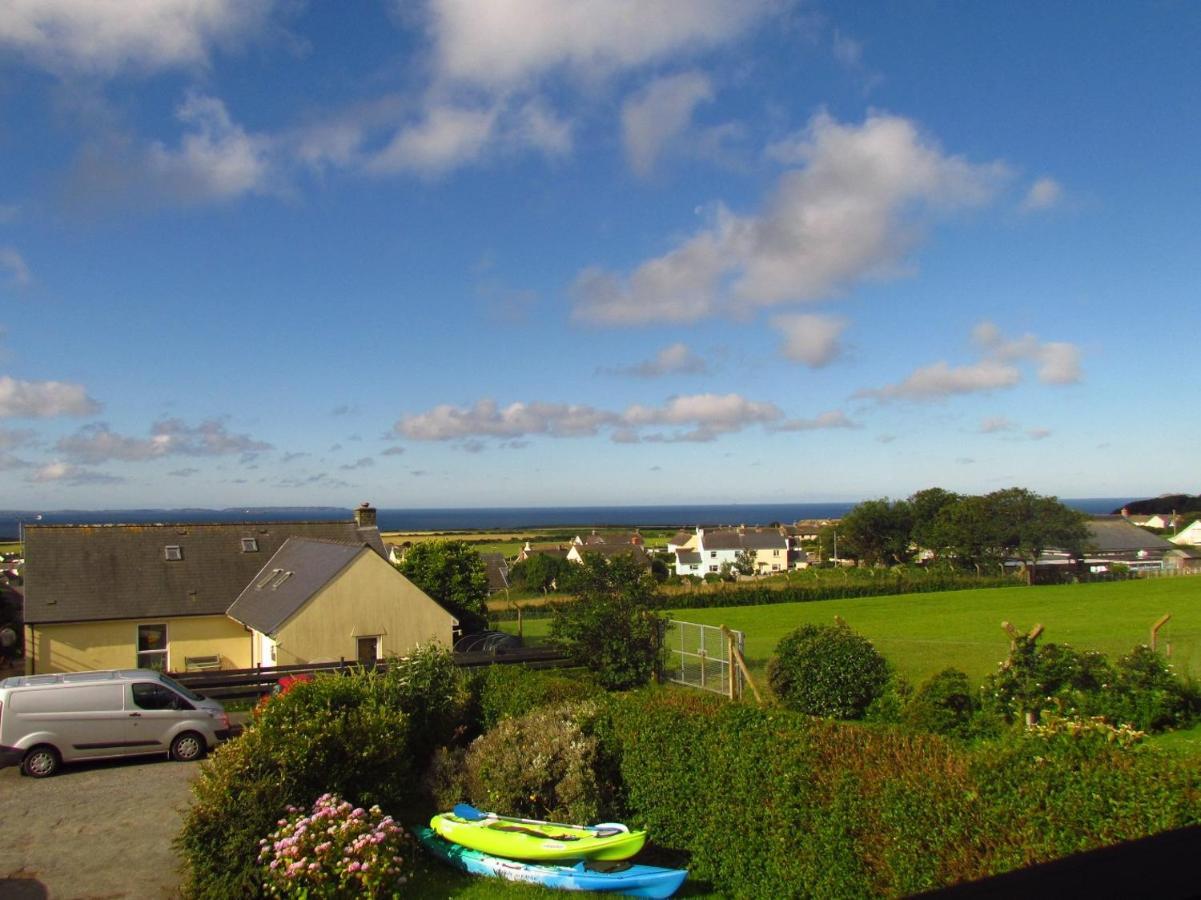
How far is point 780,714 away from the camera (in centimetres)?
1011

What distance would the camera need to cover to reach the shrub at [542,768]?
11750 mm

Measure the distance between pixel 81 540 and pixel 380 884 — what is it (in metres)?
27.4

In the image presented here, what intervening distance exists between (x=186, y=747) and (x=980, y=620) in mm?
43652


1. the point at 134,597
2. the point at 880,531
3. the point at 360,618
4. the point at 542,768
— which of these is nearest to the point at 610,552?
the point at 880,531

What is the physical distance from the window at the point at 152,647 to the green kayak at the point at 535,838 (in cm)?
2238

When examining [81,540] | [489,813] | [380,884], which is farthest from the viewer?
[81,540]

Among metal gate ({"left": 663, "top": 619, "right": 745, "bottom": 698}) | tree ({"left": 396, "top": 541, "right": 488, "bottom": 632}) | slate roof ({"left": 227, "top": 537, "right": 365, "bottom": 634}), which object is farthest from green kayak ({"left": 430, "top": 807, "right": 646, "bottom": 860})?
tree ({"left": 396, "top": 541, "right": 488, "bottom": 632})

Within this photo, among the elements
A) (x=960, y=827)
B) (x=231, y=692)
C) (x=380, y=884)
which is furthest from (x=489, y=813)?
(x=231, y=692)

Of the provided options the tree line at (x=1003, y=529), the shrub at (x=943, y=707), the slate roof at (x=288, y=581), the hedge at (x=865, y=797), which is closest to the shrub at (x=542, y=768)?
the hedge at (x=865, y=797)

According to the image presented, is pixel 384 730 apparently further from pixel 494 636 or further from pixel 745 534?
pixel 745 534

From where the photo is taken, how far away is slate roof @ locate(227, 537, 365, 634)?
90.7 feet

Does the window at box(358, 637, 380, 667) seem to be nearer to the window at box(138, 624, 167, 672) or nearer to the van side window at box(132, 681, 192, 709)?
the window at box(138, 624, 167, 672)

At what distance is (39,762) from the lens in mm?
16391

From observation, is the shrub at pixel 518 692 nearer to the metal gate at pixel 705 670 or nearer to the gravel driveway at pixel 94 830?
the gravel driveway at pixel 94 830
